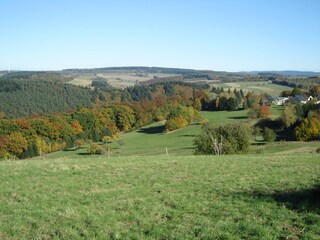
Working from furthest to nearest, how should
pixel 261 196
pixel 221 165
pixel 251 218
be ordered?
pixel 221 165, pixel 261 196, pixel 251 218

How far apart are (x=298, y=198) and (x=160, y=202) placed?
5.03 meters

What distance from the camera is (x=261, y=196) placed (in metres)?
13.7

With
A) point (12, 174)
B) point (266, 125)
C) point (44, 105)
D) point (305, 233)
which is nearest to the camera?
point (305, 233)

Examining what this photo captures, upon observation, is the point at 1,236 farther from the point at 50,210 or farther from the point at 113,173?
the point at 113,173

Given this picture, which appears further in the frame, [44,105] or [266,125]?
[44,105]

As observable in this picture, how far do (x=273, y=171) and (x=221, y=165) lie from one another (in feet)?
11.7

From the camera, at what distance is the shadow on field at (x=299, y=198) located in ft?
38.9

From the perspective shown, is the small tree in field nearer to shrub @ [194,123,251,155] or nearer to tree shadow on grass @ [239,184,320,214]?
shrub @ [194,123,251,155]

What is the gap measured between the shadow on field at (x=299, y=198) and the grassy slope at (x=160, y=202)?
0.11ft

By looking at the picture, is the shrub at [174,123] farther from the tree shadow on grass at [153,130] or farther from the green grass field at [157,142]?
the tree shadow on grass at [153,130]

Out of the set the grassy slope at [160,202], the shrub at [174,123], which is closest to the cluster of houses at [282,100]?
the shrub at [174,123]

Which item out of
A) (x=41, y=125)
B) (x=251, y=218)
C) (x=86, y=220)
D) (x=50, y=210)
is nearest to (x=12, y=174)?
(x=50, y=210)

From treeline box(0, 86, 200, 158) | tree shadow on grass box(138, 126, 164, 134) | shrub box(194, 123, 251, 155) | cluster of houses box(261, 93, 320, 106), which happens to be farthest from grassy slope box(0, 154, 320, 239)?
cluster of houses box(261, 93, 320, 106)

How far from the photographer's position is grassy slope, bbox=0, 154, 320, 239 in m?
10.1
